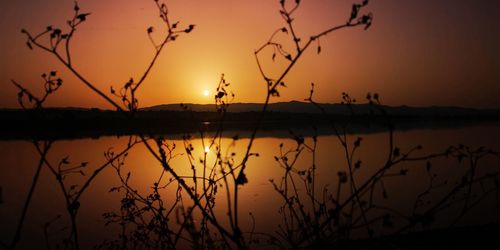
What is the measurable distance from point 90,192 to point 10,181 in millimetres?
6035

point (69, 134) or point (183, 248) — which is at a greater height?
point (69, 134)

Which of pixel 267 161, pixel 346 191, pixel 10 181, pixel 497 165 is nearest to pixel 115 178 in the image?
pixel 10 181

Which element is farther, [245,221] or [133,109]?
[245,221]

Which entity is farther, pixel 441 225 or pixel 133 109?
pixel 441 225

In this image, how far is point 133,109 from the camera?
2244 millimetres

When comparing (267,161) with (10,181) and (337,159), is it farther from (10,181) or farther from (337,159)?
(10,181)

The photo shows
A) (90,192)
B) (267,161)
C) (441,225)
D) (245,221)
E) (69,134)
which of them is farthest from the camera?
(267,161)

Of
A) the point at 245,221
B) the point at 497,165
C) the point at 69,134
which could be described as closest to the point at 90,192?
the point at 245,221

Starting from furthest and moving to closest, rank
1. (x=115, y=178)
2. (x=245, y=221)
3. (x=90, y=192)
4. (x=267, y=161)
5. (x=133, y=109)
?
(x=267, y=161)
(x=115, y=178)
(x=90, y=192)
(x=245, y=221)
(x=133, y=109)

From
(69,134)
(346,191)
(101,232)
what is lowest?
(101,232)

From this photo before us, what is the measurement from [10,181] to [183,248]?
14450 millimetres

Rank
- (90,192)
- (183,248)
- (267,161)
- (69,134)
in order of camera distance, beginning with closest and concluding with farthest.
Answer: (69,134) < (183,248) < (90,192) < (267,161)

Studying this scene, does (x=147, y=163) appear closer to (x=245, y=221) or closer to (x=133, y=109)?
(x=245, y=221)

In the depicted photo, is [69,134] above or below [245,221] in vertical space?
above
